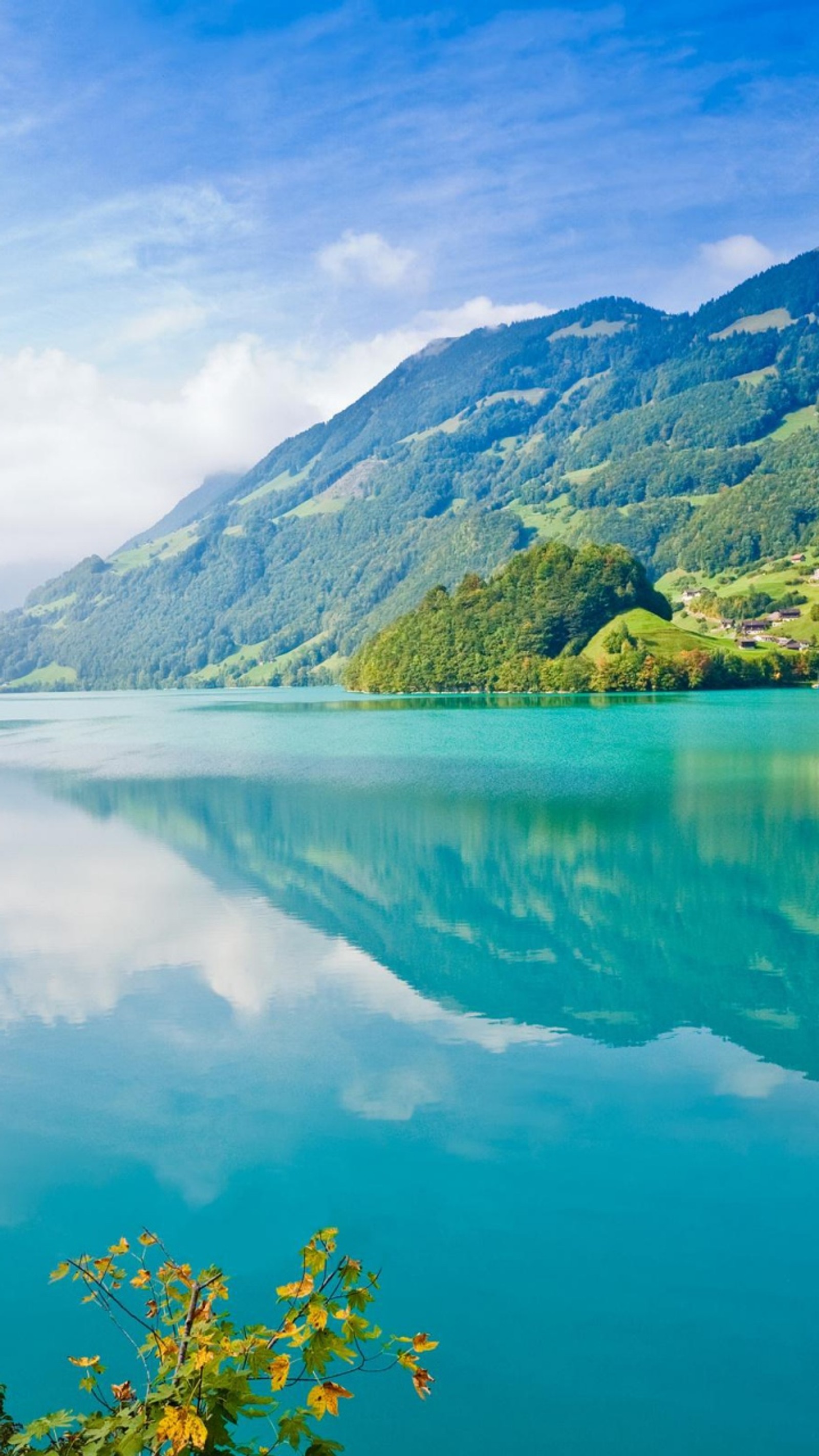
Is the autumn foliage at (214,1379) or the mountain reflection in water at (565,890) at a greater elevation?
the autumn foliage at (214,1379)

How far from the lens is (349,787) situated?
47844 mm

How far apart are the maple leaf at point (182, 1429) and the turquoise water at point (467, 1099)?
3936 millimetres

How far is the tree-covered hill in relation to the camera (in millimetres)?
171250

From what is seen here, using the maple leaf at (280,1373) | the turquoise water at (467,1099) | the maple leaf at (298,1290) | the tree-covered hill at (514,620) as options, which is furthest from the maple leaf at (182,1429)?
the tree-covered hill at (514,620)

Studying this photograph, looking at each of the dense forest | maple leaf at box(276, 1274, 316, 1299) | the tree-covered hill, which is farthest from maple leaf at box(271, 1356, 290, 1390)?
the tree-covered hill

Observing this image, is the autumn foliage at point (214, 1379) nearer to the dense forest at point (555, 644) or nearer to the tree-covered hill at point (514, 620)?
the dense forest at point (555, 644)

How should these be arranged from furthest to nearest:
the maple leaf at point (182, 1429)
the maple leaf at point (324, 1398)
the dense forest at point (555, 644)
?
the dense forest at point (555, 644) < the maple leaf at point (324, 1398) < the maple leaf at point (182, 1429)

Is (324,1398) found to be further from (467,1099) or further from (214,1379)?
(467,1099)

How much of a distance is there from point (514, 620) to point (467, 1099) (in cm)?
16414

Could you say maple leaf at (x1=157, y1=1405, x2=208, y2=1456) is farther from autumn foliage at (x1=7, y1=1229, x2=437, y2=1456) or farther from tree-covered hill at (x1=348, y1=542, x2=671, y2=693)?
tree-covered hill at (x1=348, y1=542, x2=671, y2=693)

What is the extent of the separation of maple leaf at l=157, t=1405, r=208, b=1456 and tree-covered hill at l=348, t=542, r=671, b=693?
161 meters

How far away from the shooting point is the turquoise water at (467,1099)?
8.54m

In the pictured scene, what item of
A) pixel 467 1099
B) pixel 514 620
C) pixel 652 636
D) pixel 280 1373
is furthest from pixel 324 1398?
pixel 514 620

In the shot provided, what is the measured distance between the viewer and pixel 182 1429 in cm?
457
